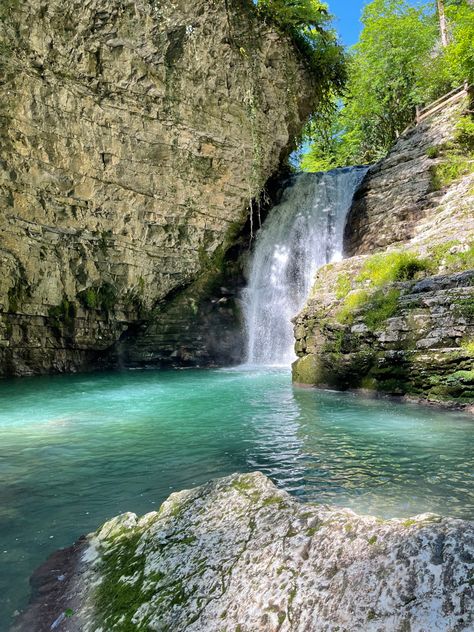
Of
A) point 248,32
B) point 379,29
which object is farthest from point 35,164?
point 379,29

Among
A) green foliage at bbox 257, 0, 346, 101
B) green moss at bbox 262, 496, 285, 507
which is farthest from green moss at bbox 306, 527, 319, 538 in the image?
green foliage at bbox 257, 0, 346, 101

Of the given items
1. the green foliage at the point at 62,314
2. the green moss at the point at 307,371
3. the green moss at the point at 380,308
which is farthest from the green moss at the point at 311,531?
the green foliage at the point at 62,314

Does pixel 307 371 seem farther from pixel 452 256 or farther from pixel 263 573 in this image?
pixel 263 573

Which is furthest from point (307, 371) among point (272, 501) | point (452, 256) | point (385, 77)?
point (385, 77)

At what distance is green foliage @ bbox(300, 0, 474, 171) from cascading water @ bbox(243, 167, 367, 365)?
4936 mm

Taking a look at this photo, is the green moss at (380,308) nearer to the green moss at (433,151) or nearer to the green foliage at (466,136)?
the green moss at (433,151)

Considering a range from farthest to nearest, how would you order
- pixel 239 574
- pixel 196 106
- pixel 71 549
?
pixel 196 106 < pixel 71 549 < pixel 239 574

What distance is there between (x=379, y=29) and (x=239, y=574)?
30890 mm

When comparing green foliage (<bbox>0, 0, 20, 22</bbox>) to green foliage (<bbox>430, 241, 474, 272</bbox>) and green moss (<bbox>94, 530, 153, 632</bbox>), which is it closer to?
green foliage (<bbox>430, 241, 474, 272</bbox>)

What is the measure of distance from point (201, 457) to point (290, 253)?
13467mm

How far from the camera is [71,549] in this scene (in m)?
3.15

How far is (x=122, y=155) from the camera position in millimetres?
15453

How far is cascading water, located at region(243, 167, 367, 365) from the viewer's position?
17.3 meters

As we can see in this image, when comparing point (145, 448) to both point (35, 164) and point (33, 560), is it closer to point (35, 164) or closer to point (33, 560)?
point (33, 560)
